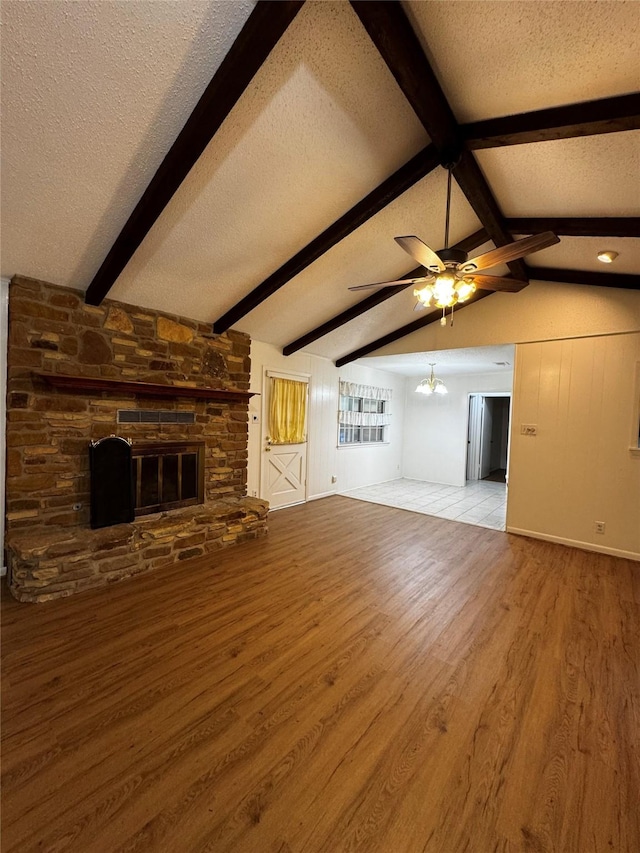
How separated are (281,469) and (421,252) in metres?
4.00

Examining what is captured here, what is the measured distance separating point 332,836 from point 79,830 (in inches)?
35.7

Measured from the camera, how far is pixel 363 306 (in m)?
4.68

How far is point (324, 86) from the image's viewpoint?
2.04m

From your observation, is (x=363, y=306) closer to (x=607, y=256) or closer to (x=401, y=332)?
(x=401, y=332)

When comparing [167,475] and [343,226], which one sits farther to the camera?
[167,475]

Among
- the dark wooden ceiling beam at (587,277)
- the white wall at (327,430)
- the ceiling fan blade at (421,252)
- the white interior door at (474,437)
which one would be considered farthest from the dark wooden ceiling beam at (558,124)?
the white interior door at (474,437)

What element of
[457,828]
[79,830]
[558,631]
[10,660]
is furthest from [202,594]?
[558,631]

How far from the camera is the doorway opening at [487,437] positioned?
→ 8203 millimetres

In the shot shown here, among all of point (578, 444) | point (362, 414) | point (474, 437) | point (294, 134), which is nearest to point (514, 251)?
point (294, 134)

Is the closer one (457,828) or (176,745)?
(457,828)

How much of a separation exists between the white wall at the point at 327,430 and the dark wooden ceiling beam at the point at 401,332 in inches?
14.3

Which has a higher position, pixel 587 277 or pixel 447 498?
pixel 587 277

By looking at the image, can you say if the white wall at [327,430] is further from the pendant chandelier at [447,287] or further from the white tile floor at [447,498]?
the pendant chandelier at [447,287]

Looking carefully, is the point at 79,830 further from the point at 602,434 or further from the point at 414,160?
the point at 602,434
